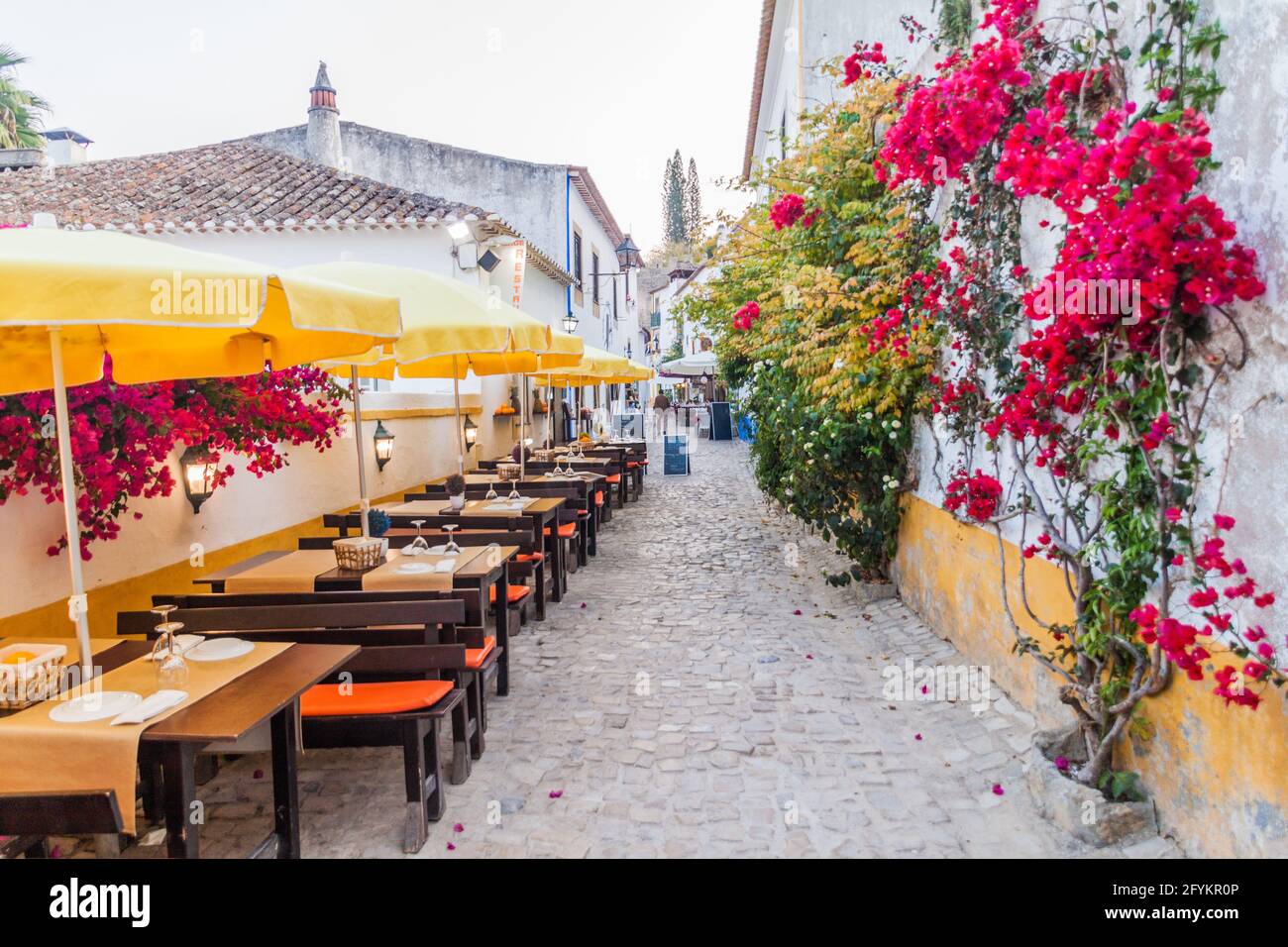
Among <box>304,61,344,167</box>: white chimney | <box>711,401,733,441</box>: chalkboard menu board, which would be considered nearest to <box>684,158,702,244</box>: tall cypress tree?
<box>711,401,733,441</box>: chalkboard menu board

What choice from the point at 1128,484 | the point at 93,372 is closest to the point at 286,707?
the point at 93,372

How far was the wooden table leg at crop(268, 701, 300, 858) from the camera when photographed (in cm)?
314

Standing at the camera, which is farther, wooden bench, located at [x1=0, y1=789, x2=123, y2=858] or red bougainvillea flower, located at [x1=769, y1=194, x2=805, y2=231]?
red bougainvillea flower, located at [x1=769, y1=194, x2=805, y2=231]

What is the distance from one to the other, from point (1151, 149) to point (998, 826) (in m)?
2.71

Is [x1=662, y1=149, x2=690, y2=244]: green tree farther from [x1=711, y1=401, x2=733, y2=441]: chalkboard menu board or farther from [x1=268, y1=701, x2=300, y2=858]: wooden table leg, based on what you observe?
[x1=268, y1=701, x2=300, y2=858]: wooden table leg

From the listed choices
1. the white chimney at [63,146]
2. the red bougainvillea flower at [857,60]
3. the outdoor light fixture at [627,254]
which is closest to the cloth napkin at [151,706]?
the red bougainvillea flower at [857,60]

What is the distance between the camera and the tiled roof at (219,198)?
12.1m

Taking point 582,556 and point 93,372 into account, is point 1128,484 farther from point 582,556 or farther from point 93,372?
point 582,556

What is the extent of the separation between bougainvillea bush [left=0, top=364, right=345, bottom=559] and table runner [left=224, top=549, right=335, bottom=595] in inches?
27.8

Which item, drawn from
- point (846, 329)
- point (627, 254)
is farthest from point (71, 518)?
point (627, 254)

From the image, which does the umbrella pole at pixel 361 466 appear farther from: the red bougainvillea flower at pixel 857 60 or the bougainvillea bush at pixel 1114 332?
the red bougainvillea flower at pixel 857 60

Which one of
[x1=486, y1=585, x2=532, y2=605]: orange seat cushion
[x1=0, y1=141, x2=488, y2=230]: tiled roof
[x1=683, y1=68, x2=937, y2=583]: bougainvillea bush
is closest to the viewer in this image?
[x1=486, y1=585, x2=532, y2=605]: orange seat cushion

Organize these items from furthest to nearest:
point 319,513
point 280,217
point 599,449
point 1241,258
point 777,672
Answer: point 599,449 < point 280,217 < point 319,513 < point 777,672 < point 1241,258

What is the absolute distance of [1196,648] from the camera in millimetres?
2625
